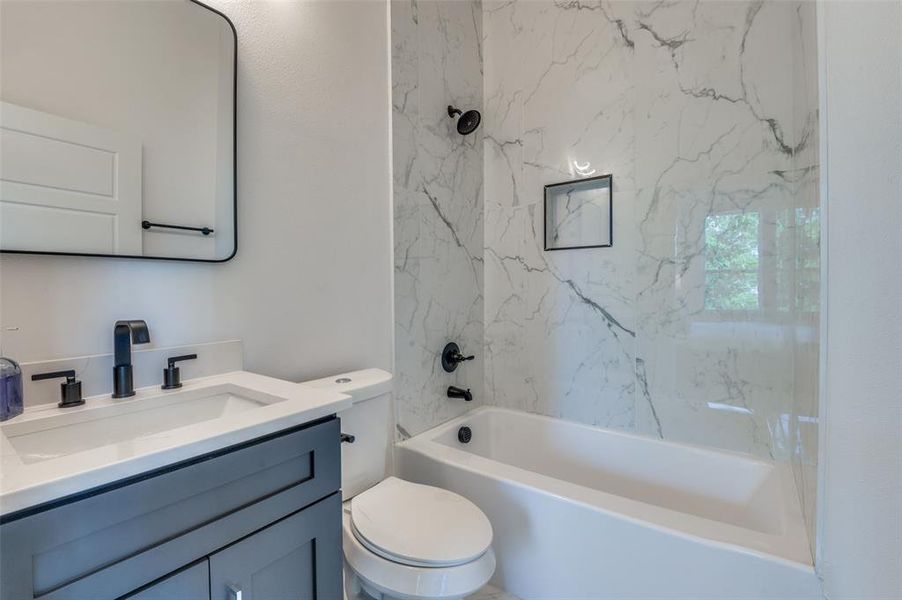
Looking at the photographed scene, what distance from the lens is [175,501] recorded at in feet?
2.12

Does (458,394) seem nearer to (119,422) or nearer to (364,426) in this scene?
(364,426)

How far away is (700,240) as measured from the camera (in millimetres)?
1701

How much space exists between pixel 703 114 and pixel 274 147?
175cm

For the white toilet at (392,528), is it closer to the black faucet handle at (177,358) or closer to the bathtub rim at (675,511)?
the bathtub rim at (675,511)

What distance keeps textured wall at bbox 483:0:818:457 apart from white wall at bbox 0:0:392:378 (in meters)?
0.82

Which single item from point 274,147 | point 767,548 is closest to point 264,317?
point 274,147

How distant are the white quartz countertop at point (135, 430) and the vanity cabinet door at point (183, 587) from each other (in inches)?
7.5

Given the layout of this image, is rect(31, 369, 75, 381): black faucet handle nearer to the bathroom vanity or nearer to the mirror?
the bathroom vanity

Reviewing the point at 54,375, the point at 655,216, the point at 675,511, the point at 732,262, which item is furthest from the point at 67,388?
the point at 732,262

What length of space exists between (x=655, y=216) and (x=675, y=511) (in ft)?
3.99

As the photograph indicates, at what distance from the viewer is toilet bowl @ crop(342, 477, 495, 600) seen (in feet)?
3.41

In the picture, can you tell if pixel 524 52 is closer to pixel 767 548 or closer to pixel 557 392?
pixel 557 392

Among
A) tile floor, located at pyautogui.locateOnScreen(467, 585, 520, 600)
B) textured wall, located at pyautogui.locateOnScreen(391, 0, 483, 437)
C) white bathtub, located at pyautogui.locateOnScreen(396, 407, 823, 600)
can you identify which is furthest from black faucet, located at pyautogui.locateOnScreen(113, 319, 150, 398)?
tile floor, located at pyautogui.locateOnScreen(467, 585, 520, 600)

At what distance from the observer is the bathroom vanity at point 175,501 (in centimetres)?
54
